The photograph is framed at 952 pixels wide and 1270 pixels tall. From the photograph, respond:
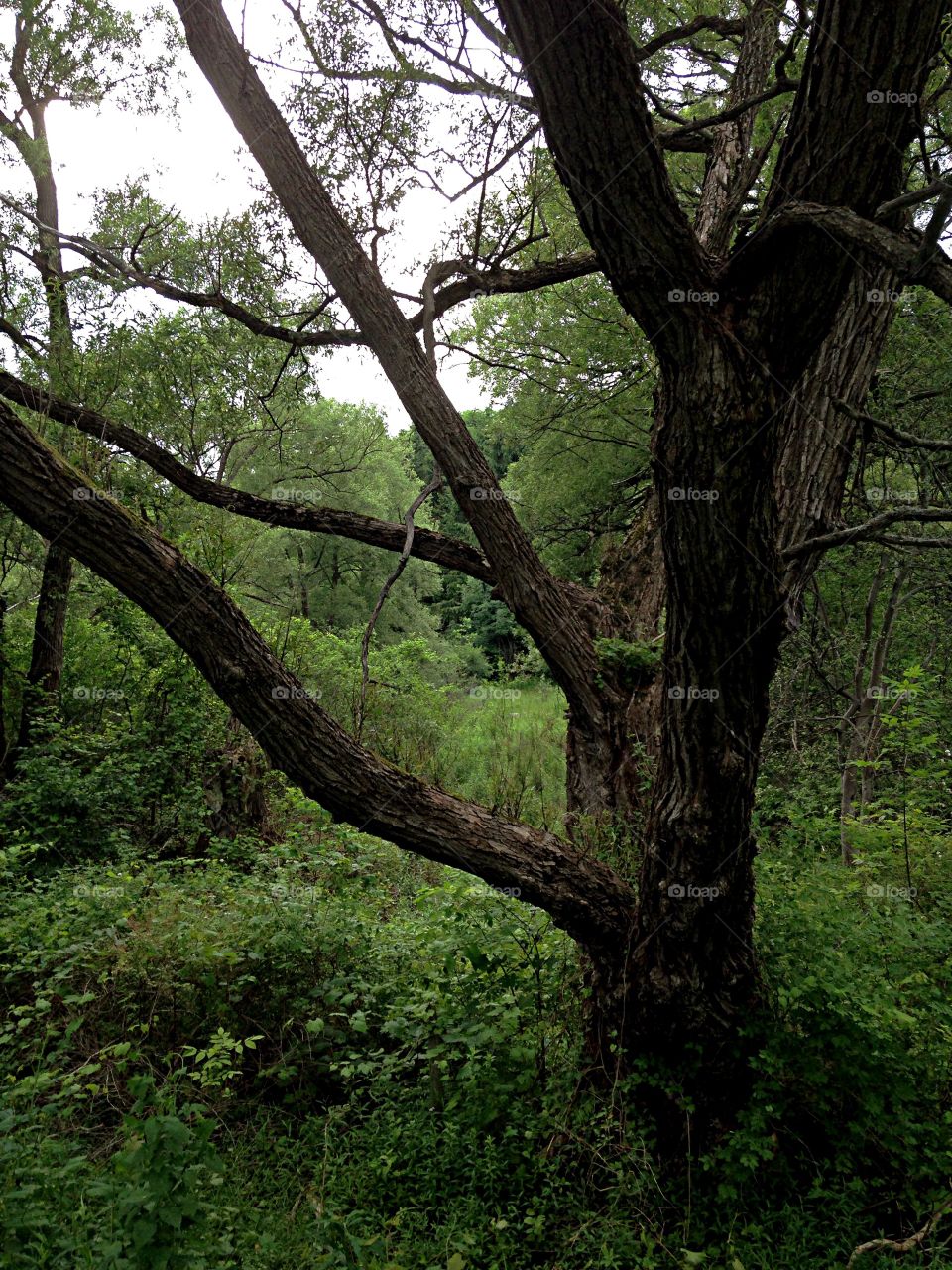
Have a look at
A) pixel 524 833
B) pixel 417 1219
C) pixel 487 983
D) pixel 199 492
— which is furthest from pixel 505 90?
pixel 417 1219

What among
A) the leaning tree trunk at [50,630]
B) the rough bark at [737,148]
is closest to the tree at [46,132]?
the leaning tree trunk at [50,630]

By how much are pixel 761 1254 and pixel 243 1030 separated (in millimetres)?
2732

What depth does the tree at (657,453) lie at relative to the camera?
7.03 feet

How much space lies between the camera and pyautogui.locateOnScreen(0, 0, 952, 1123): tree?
214cm

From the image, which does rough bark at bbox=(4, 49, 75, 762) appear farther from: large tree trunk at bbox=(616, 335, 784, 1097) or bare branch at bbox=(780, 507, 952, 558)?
bare branch at bbox=(780, 507, 952, 558)

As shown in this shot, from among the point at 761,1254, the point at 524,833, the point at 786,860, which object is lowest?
the point at 761,1254

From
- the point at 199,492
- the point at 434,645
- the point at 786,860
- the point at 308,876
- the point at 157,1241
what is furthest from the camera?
the point at 434,645

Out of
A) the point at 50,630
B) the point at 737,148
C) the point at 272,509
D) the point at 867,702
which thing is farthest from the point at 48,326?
the point at 867,702

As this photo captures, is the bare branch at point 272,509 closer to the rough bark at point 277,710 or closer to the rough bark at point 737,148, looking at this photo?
the rough bark at point 277,710

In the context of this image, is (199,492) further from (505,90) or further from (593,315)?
(593,315)

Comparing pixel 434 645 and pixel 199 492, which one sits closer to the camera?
pixel 199 492

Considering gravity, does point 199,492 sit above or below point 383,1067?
above

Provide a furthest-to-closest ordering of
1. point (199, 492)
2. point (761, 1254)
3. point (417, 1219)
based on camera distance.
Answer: point (199, 492) → point (417, 1219) → point (761, 1254)

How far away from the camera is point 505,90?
15.5 feet
